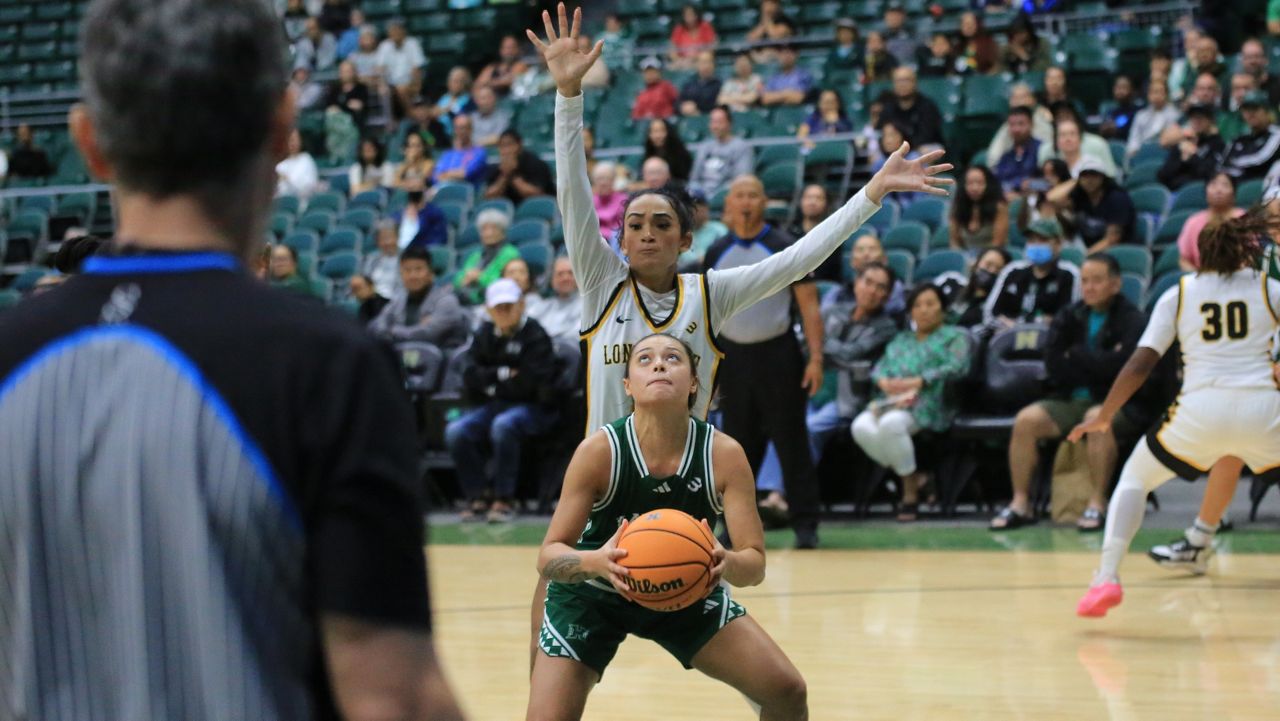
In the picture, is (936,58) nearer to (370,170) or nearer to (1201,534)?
(370,170)

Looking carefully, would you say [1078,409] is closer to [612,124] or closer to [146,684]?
[612,124]

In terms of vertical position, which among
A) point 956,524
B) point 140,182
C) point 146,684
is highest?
point 140,182

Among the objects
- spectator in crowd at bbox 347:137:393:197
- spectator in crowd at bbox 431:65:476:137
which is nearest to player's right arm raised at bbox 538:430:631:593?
spectator in crowd at bbox 347:137:393:197

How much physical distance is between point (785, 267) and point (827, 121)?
28.6ft

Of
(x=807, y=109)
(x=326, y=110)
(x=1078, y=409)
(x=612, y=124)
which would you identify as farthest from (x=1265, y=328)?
(x=326, y=110)

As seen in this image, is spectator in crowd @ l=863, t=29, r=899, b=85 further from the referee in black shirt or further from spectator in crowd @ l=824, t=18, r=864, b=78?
the referee in black shirt

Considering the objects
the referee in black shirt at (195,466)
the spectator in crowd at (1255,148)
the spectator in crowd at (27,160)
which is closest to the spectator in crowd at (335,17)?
the spectator in crowd at (27,160)

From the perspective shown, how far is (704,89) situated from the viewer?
14852 mm

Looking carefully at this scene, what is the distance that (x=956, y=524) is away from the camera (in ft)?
31.7

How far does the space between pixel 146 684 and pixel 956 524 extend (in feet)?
28.3

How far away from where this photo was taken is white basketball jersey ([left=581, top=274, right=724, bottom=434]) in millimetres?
4844

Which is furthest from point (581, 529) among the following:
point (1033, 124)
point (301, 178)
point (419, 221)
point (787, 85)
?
point (301, 178)

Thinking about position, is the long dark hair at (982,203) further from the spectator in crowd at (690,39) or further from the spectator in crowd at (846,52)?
the spectator in crowd at (690,39)

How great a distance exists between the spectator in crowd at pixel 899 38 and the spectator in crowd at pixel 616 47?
301 cm
